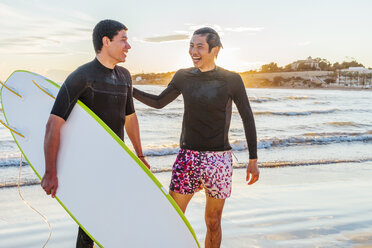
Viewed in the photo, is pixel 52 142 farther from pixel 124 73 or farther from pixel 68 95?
pixel 124 73

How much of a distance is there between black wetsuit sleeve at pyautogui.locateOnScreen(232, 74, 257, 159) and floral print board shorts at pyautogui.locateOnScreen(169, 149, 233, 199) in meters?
0.23

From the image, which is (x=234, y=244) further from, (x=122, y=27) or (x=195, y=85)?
(x=122, y=27)

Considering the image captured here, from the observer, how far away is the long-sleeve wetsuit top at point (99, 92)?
235cm

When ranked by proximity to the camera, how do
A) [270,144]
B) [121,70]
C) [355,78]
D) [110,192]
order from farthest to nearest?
[355,78]
[270,144]
[121,70]
[110,192]

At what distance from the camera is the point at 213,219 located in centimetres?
288

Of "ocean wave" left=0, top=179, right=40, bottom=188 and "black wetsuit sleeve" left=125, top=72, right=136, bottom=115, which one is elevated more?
"black wetsuit sleeve" left=125, top=72, right=136, bottom=115

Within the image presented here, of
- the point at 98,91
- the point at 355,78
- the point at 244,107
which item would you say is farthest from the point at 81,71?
the point at 355,78

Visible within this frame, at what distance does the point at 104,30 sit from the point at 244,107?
44.3 inches

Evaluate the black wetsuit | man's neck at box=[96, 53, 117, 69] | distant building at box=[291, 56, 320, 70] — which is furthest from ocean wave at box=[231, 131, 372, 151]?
distant building at box=[291, 56, 320, 70]

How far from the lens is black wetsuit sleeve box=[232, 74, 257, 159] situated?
110 inches

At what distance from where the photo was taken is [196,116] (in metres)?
2.80

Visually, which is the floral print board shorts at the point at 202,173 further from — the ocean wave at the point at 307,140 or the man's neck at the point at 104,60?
the ocean wave at the point at 307,140

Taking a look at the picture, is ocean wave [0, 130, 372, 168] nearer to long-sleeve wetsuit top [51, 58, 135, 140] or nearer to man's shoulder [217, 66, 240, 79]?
long-sleeve wetsuit top [51, 58, 135, 140]

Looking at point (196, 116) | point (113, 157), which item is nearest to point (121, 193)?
point (113, 157)
